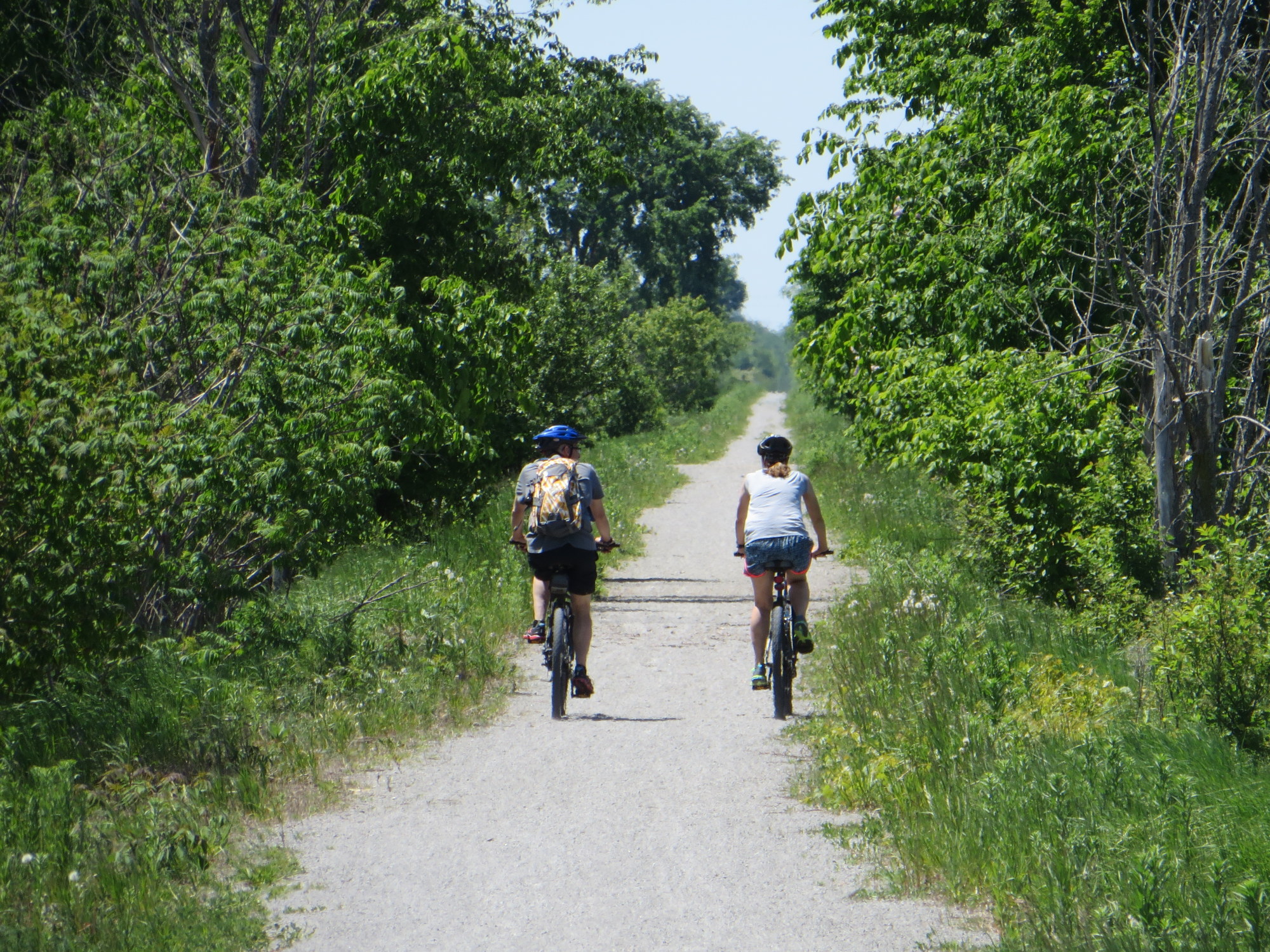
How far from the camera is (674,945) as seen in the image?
4.52 metres

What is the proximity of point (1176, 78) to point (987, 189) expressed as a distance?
4.51m

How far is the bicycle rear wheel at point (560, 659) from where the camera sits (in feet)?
26.7

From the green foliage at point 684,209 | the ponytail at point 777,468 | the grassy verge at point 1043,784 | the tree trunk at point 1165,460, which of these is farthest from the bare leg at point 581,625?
the green foliage at point 684,209

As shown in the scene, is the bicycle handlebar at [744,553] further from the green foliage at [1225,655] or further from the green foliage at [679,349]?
the green foliage at [679,349]

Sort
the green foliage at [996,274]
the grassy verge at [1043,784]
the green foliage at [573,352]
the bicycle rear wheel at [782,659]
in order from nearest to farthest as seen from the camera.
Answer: the grassy verge at [1043,784]
the bicycle rear wheel at [782,659]
the green foliage at [996,274]
the green foliage at [573,352]

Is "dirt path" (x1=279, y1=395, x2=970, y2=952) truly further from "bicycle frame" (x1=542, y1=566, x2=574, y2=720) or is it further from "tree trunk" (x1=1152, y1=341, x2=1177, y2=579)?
"tree trunk" (x1=1152, y1=341, x2=1177, y2=579)

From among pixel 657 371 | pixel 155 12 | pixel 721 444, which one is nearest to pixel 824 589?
pixel 155 12

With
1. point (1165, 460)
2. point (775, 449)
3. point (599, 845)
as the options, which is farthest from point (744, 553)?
point (1165, 460)

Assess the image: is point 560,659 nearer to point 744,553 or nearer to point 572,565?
point 572,565

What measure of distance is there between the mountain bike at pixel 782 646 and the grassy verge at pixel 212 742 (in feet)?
6.43

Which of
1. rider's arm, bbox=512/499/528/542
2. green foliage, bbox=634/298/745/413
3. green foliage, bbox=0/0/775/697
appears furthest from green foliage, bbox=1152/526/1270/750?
green foliage, bbox=634/298/745/413

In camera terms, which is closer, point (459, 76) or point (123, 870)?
point (123, 870)

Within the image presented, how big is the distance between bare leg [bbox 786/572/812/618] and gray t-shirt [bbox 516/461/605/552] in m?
1.26

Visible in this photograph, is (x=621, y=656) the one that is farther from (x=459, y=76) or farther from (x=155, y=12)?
(x=155, y=12)
